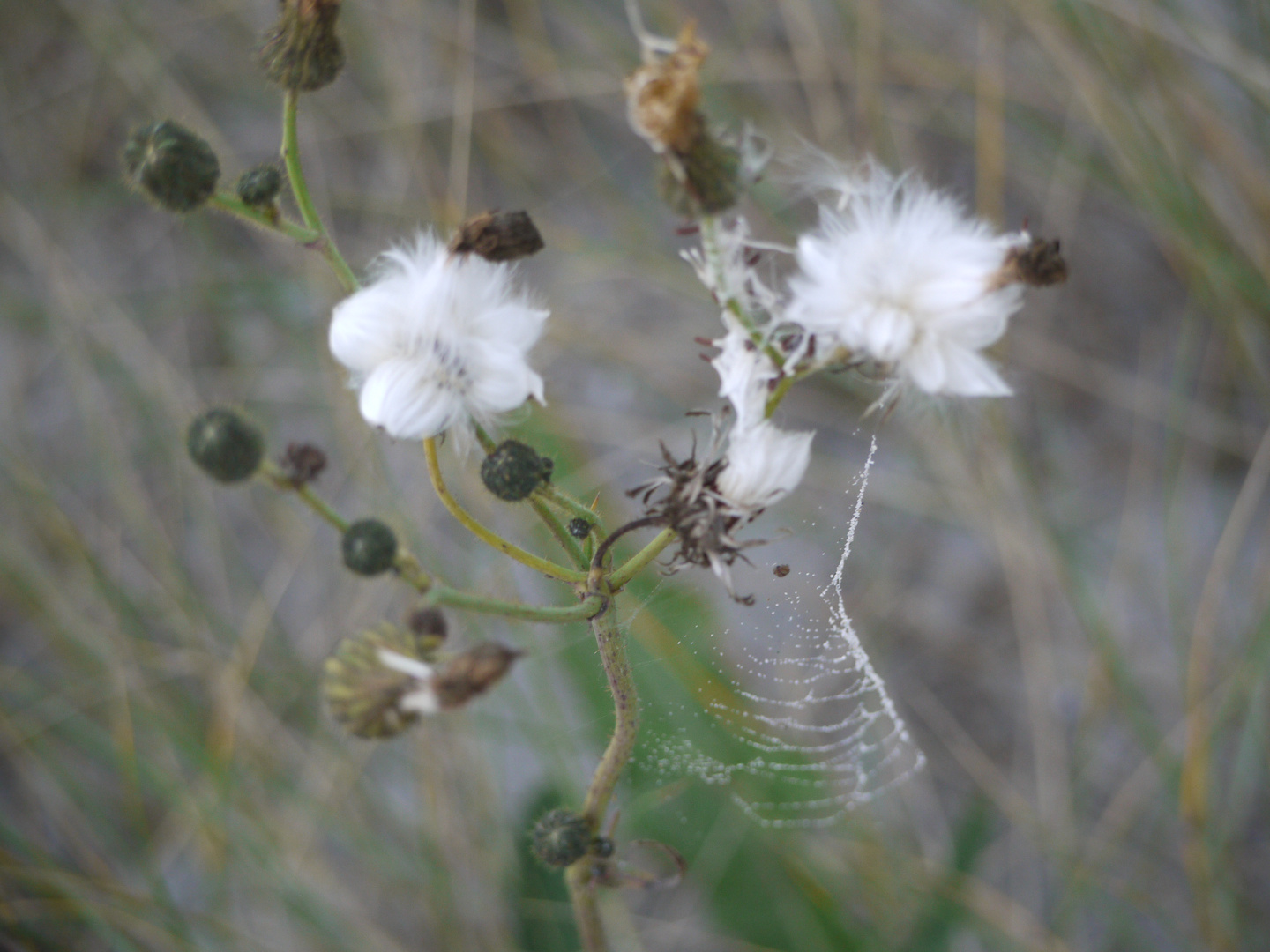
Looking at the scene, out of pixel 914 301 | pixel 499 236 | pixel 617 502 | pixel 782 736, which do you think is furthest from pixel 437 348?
pixel 617 502

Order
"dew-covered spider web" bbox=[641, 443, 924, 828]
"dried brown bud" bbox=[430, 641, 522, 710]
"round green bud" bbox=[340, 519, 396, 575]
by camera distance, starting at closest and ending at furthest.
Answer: "dried brown bud" bbox=[430, 641, 522, 710] → "round green bud" bbox=[340, 519, 396, 575] → "dew-covered spider web" bbox=[641, 443, 924, 828]

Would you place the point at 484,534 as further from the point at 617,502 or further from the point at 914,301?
the point at 617,502

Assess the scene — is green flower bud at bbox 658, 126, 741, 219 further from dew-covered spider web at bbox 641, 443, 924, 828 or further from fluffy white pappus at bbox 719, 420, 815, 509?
dew-covered spider web at bbox 641, 443, 924, 828

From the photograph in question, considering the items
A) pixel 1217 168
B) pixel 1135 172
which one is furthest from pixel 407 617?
pixel 1217 168

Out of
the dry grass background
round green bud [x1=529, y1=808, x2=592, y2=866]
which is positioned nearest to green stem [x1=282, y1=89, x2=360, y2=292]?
round green bud [x1=529, y1=808, x2=592, y2=866]

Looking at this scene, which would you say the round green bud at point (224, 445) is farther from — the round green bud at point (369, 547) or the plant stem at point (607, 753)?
the plant stem at point (607, 753)

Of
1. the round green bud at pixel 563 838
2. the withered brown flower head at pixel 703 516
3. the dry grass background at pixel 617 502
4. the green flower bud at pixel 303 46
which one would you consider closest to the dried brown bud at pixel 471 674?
the withered brown flower head at pixel 703 516

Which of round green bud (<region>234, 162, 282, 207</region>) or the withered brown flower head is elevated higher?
round green bud (<region>234, 162, 282, 207</region>)
